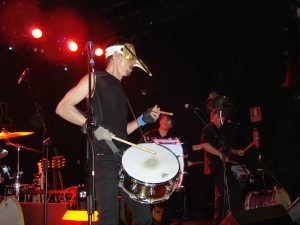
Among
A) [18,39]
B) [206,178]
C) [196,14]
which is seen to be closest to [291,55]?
[196,14]

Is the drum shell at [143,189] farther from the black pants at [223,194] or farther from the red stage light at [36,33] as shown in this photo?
the red stage light at [36,33]

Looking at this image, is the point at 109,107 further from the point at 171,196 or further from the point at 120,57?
the point at 171,196

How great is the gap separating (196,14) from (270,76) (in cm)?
273

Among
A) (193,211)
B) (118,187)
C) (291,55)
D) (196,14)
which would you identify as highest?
(196,14)

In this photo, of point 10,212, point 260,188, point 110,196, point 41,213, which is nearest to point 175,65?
point 260,188

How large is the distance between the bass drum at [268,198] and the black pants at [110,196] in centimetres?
438

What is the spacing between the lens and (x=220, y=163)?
6.44 meters

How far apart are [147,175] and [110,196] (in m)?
0.39

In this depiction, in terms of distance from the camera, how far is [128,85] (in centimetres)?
1070

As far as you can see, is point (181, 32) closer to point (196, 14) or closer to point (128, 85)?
point (196, 14)

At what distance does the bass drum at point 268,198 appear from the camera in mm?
6845

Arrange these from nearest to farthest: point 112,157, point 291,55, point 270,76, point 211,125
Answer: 1. point 112,157
2. point 211,125
3. point 291,55
4. point 270,76

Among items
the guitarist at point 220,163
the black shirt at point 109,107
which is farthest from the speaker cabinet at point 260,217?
the guitarist at point 220,163

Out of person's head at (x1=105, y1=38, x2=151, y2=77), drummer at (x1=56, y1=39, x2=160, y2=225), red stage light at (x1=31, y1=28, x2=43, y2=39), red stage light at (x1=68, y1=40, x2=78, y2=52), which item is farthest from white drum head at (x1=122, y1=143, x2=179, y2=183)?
red stage light at (x1=31, y1=28, x2=43, y2=39)
